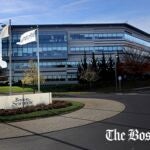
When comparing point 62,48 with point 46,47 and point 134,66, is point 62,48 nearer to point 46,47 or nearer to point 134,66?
point 46,47

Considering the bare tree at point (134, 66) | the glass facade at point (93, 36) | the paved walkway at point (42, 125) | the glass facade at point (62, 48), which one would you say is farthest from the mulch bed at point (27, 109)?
the glass facade at point (93, 36)

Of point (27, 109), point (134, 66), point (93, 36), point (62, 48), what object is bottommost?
point (27, 109)

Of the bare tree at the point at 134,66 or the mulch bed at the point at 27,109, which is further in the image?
the bare tree at the point at 134,66

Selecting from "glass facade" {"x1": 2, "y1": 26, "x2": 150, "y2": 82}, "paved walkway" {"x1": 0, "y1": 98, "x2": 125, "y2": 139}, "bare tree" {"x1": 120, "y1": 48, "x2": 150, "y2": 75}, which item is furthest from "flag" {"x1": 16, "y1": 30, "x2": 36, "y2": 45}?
"glass facade" {"x1": 2, "y1": 26, "x2": 150, "y2": 82}

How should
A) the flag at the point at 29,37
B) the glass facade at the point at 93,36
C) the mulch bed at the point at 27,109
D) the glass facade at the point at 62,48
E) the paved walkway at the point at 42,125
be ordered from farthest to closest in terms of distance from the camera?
the glass facade at the point at 93,36 → the glass facade at the point at 62,48 → the flag at the point at 29,37 → the mulch bed at the point at 27,109 → the paved walkway at the point at 42,125

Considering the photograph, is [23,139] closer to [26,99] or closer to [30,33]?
[26,99]

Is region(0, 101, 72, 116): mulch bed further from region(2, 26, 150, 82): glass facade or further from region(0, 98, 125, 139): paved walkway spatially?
region(2, 26, 150, 82): glass facade

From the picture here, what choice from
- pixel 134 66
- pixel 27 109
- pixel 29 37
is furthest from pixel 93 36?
pixel 27 109

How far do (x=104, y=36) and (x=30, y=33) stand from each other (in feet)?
275

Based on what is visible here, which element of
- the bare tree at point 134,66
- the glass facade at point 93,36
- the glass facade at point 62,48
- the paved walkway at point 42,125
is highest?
the glass facade at point 93,36

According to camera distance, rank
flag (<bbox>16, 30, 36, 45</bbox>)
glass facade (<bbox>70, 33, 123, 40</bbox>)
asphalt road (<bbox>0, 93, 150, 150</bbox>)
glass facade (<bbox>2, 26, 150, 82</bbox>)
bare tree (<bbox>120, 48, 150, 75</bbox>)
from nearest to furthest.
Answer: asphalt road (<bbox>0, 93, 150, 150</bbox>), flag (<bbox>16, 30, 36, 45</bbox>), bare tree (<bbox>120, 48, 150, 75</bbox>), glass facade (<bbox>2, 26, 150, 82</bbox>), glass facade (<bbox>70, 33, 123, 40</bbox>)

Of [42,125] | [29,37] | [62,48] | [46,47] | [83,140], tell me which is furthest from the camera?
[62,48]

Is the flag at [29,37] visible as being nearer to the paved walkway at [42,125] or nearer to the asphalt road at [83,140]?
the paved walkway at [42,125]

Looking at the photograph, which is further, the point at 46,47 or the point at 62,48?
the point at 62,48
